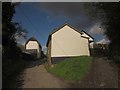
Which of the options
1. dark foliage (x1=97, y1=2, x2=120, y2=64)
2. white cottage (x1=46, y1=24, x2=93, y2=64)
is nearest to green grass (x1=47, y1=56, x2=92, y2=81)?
white cottage (x1=46, y1=24, x2=93, y2=64)

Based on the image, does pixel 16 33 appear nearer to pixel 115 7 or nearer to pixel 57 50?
pixel 57 50

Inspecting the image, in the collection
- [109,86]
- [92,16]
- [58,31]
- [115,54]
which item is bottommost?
[109,86]

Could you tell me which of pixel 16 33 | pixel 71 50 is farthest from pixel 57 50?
pixel 16 33

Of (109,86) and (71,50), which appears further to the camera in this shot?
(71,50)

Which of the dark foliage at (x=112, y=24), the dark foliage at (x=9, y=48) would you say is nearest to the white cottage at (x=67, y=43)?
the dark foliage at (x=112, y=24)

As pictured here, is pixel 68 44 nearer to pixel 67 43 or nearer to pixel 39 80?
pixel 67 43

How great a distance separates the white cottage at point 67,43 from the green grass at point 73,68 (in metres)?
0.80

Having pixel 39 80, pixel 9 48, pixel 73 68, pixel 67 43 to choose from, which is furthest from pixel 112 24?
pixel 9 48

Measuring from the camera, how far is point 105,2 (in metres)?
14.6

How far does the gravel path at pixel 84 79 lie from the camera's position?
487 inches

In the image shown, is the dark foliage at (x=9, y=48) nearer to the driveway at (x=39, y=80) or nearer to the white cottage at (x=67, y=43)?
the driveway at (x=39, y=80)

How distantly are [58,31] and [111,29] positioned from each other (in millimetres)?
3104

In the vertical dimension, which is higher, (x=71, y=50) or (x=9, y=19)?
(x=9, y=19)

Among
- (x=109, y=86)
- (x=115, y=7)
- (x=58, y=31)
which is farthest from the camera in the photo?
(x=58, y=31)
